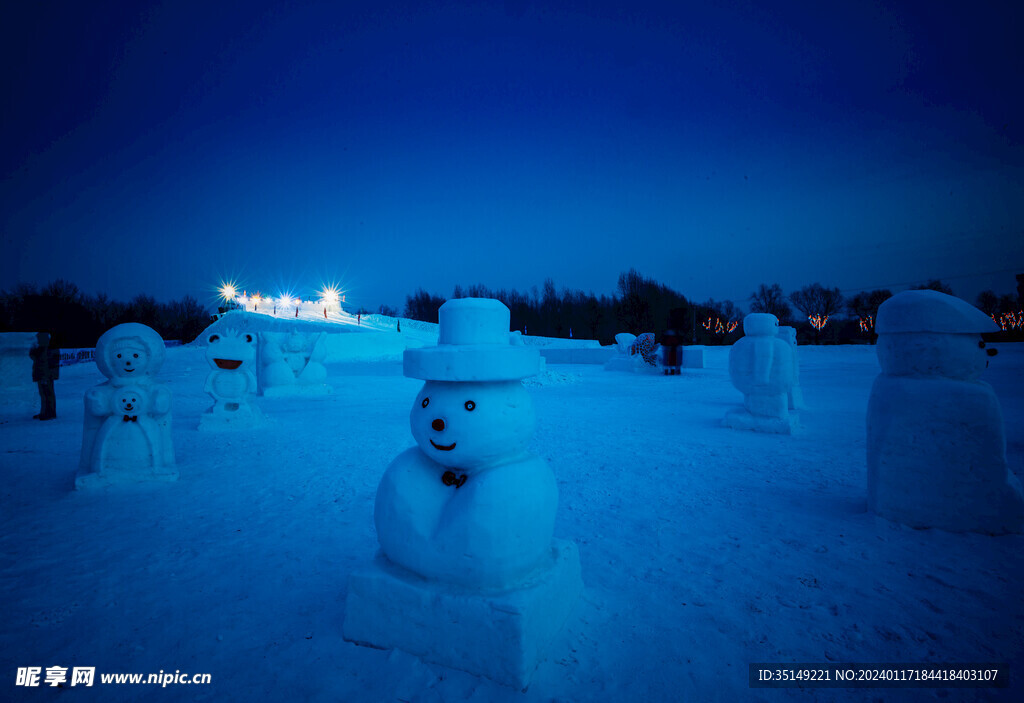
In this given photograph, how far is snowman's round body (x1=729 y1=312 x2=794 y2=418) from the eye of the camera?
24.5 ft

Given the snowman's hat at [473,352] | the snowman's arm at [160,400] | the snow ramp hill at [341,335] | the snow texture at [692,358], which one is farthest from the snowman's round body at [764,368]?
the snow ramp hill at [341,335]

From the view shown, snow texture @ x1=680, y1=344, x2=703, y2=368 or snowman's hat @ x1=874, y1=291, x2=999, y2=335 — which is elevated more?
snowman's hat @ x1=874, y1=291, x2=999, y2=335

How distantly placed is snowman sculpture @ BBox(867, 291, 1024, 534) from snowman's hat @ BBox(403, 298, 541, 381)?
312cm

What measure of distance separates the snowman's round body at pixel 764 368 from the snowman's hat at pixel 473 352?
20.2 ft

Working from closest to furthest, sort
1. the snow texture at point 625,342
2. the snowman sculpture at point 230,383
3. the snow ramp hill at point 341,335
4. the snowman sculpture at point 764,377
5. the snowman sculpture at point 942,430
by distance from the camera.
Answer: the snowman sculpture at point 942,430 → the snowman sculpture at point 764,377 → the snowman sculpture at point 230,383 → the snow texture at point 625,342 → the snow ramp hill at point 341,335

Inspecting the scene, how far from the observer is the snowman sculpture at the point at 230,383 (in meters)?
7.93

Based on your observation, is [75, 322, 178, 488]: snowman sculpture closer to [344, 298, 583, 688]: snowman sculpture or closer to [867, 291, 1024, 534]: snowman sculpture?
[344, 298, 583, 688]: snowman sculpture

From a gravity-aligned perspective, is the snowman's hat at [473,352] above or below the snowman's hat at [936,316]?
below

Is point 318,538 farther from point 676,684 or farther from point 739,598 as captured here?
point 739,598

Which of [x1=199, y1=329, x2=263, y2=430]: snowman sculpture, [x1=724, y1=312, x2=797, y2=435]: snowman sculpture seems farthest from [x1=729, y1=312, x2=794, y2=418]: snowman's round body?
[x1=199, y1=329, x2=263, y2=430]: snowman sculpture

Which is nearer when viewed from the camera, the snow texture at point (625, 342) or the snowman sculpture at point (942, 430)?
the snowman sculpture at point (942, 430)

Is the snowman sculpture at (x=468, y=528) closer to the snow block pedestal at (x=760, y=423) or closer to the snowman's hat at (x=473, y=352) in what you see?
the snowman's hat at (x=473, y=352)

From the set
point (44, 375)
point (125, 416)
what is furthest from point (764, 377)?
point (44, 375)

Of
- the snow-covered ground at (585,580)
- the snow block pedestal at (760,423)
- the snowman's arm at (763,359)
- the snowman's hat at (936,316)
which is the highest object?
the snowman's hat at (936,316)
